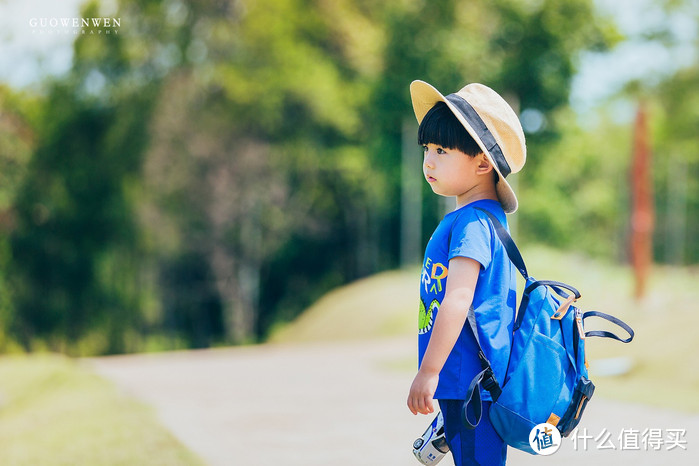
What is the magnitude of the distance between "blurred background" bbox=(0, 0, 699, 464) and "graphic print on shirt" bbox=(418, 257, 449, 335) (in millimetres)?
13821

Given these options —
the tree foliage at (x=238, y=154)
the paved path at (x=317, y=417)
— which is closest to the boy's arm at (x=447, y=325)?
the paved path at (x=317, y=417)

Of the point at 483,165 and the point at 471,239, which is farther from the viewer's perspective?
the point at 483,165

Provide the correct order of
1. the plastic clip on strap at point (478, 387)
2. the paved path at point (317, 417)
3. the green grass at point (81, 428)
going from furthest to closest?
the green grass at point (81, 428) < the paved path at point (317, 417) < the plastic clip on strap at point (478, 387)

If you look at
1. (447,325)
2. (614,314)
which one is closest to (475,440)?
(447,325)

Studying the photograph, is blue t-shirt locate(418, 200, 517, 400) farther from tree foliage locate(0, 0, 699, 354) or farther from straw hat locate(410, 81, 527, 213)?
tree foliage locate(0, 0, 699, 354)

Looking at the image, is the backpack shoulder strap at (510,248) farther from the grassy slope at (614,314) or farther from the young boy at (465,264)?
the grassy slope at (614,314)

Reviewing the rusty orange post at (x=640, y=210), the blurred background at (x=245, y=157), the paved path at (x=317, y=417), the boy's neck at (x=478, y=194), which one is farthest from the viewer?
the blurred background at (x=245, y=157)

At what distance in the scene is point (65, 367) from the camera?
10695 millimetres

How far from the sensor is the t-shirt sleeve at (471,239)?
199cm

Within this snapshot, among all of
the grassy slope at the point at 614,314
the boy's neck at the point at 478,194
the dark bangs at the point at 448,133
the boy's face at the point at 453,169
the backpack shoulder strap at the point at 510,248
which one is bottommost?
the grassy slope at the point at 614,314

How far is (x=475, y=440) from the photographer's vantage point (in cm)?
206

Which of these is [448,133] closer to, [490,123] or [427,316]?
[490,123]

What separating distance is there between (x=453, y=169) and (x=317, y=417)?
404 centimetres

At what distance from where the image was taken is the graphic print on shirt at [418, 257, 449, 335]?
205 cm
